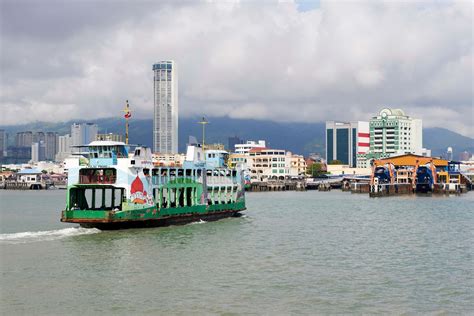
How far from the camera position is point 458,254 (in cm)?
3409

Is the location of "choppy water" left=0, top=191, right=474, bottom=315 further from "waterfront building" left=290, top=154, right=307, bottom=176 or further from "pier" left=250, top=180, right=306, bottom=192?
"waterfront building" left=290, top=154, right=307, bottom=176

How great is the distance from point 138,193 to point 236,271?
1400cm

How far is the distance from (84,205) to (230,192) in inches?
632

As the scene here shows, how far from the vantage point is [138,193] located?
4047 centimetres

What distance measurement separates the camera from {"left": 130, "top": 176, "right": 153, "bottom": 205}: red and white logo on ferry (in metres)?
40.1

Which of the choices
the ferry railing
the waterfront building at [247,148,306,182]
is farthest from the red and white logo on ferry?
the waterfront building at [247,148,306,182]

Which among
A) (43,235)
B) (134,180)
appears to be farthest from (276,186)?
(43,235)

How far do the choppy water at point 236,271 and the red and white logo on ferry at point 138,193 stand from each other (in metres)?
2.03

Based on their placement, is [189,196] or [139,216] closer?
[139,216]

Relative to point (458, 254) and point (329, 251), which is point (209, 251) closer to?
point (329, 251)

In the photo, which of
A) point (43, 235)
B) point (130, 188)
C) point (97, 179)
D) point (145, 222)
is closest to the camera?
point (43, 235)

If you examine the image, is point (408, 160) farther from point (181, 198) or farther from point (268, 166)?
point (181, 198)

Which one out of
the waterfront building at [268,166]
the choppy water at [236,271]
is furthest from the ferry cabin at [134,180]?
the waterfront building at [268,166]

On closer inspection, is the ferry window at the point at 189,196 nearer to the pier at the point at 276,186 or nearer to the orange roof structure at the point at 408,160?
the orange roof structure at the point at 408,160
